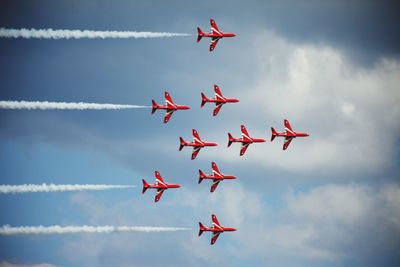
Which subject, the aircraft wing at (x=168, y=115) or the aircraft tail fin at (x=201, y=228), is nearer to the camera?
the aircraft wing at (x=168, y=115)

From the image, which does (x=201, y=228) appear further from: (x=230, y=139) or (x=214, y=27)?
(x=214, y=27)

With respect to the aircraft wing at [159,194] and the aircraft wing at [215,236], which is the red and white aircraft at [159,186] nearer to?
the aircraft wing at [159,194]

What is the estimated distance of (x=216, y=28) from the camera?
186m

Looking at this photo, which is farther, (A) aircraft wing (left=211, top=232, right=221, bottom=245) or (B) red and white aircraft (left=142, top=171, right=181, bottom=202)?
(A) aircraft wing (left=211, top=232, right=221, bottom=245)

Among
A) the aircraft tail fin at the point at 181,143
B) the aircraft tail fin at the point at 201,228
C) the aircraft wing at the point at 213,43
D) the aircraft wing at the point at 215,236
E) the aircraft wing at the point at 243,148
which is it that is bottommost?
the aircraft tail fin at the point at 201,228

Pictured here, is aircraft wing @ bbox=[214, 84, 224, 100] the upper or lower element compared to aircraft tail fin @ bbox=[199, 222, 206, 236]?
upper

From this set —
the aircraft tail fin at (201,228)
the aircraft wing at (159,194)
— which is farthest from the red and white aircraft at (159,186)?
the aircraft tail fin at (201,228)

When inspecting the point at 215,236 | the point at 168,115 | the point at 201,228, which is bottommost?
the point at 201,228

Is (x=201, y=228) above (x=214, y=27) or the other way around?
the other way around

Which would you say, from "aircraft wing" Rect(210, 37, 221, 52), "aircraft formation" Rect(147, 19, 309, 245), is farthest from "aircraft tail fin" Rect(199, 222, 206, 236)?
"aircraft wing" Rect(210, 37, 221, 52)

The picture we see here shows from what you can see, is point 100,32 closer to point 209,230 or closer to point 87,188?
point 87,188

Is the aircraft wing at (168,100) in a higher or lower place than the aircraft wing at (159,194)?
higher

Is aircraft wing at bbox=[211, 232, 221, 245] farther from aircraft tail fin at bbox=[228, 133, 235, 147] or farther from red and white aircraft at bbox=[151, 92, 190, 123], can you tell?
red and white aircraft at bbox=[151, 92, 190, 123]

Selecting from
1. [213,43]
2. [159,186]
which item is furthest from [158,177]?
[213,43]
